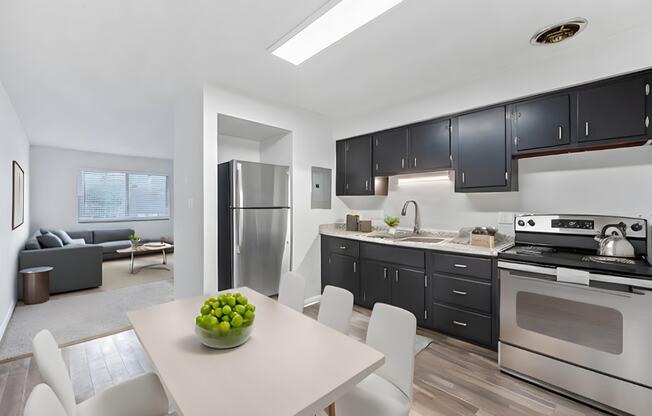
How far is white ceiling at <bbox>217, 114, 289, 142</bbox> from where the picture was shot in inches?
126

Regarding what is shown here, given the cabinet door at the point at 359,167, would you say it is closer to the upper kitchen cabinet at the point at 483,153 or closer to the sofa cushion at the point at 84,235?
the upper kitchen cabinet at the point at 483,153

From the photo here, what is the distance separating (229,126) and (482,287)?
3160 millimetres

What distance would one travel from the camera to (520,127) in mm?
2596

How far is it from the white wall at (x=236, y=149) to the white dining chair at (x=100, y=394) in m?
2.86

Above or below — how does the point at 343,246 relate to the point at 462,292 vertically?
above

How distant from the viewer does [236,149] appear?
3.96m

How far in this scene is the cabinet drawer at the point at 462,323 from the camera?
8.29 feet


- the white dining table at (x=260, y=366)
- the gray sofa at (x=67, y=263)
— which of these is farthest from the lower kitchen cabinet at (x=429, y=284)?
the gray sofa at (x=67, y=263)

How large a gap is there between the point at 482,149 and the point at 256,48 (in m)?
2.27

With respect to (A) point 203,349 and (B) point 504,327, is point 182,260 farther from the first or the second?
(B) point 504,327

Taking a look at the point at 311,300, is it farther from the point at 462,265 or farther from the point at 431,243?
the point at 462,265

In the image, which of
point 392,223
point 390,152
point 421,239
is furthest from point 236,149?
point 421,239

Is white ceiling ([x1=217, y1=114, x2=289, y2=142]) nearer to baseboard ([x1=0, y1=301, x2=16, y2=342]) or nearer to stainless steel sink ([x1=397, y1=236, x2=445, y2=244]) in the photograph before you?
stainless steel sink ([x1=397, y1=236, x2=445, y2=244])

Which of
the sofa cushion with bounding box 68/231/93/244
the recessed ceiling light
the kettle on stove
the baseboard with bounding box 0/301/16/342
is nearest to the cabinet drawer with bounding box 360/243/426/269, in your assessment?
the kettle on stove
